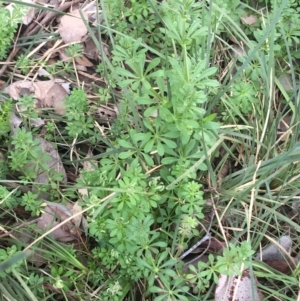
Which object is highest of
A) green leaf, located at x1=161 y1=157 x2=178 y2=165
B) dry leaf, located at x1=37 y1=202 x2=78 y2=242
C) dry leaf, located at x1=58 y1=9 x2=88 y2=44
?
dry leaf, located at x1=58 y1=9 x2=88 y2=44

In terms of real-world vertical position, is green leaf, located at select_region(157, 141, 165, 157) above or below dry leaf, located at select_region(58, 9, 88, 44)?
below

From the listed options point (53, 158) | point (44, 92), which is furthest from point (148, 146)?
point (44, 92)

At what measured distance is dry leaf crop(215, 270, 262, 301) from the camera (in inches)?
71.5

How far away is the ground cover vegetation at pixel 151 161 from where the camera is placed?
1.66 m

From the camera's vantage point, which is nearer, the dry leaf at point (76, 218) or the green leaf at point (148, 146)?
the green leaf at point (148, 146)

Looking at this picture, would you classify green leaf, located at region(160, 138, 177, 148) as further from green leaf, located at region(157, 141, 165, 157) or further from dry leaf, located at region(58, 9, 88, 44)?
dry leaf, located at region(58, 9, 88, 44)

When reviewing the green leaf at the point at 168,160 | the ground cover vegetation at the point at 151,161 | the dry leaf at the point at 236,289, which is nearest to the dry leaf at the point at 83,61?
the ground cover vegetation at the point at 151,161

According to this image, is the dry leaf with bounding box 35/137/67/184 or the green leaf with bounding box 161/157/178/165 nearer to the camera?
the green leaf with bounding box 161/157/178/165

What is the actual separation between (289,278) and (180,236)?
0.47m

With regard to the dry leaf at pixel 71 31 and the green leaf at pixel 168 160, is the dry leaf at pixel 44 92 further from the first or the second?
the green leaf at pixel 168 160

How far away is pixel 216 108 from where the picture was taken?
84.1 inches

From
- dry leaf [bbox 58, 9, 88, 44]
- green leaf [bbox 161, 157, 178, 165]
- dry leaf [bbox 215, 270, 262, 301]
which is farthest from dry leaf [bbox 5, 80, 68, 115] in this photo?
dry leaf [bbox 215, 270, 262, 301]

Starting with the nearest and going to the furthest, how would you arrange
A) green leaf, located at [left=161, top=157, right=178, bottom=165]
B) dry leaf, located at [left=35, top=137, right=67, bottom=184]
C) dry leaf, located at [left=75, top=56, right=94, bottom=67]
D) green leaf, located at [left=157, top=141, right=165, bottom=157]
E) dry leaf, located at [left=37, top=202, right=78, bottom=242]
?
→ green leaf, located at [left=157, top=141, right=165, bottom=157]
green leaf, located at [left=161, top=157, right=178, bottom=165]
dry leaf, located at [left=37, top=202, right=78, bottom=242]
dry leaf, located at [left=35, top=137, right=67, bottom=184]
dry leaf, located at [left=75, top=56, right=94, bottom=67]

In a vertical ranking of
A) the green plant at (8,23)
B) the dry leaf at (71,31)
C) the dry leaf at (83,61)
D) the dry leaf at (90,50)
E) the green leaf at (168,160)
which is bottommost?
the green leaf at (168,160)
